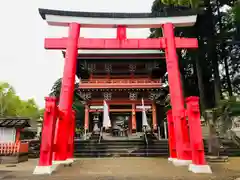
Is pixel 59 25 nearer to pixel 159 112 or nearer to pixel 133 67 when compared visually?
pixel 133 67

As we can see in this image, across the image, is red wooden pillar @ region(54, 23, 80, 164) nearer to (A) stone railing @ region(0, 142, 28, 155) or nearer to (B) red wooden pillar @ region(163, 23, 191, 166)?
(B) red wooden pillar @ region(163, 23, 191, 166)

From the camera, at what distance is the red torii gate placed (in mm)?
Result: 5625

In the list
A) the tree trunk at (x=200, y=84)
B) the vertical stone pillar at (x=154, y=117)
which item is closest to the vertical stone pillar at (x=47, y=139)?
the vertical stone pillar at (x=154, y=117)

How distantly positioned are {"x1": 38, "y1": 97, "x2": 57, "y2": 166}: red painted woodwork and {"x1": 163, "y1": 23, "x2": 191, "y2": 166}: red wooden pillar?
13.2 ft

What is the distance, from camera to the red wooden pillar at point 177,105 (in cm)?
664

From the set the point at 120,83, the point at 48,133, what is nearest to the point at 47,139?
the point at 48,133

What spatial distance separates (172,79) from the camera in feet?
24.8

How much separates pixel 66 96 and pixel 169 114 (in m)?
4.23

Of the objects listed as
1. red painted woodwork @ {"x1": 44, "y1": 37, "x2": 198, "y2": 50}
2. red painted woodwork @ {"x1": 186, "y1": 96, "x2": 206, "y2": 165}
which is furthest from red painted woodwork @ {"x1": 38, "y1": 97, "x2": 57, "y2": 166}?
red painted woodwork @ {"x1": 186, "y1": 96, "x2": 206, "y2": 165}

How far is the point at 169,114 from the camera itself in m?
8.36

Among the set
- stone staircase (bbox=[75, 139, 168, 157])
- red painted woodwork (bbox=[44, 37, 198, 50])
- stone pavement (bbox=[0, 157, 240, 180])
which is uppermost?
red painted woodwork (bbox=[44, 37, 198, 50])

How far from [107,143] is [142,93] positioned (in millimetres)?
7501

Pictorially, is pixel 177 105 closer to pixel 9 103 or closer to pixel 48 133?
pixel 48 133

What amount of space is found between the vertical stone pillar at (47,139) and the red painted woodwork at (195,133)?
157 inches
